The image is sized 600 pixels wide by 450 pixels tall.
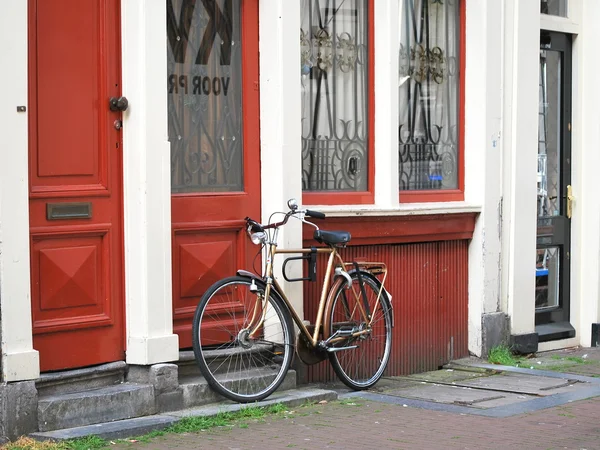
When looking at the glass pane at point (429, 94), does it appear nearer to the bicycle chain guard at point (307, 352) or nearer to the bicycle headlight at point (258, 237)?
the bicycle chain guard at point (307, 352)

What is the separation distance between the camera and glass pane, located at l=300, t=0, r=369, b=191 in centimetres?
890

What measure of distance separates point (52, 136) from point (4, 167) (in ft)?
1.74

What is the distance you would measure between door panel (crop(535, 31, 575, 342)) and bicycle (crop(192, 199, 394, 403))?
274 centimetres

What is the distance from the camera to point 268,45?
27.1ft

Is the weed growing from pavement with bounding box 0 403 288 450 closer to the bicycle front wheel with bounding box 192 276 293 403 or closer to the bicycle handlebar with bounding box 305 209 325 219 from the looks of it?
the bicycle front wheel with bounding box 192 276 293 403

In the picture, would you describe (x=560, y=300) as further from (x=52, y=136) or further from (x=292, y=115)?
(x=52, y=136)

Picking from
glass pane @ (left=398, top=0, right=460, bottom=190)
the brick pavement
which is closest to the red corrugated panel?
glass pane @ (left=398, top=0, right=460, bottom=190)

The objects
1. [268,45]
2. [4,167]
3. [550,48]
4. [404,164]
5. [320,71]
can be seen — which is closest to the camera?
[4,167]

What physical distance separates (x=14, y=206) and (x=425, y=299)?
413cm

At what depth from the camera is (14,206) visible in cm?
657

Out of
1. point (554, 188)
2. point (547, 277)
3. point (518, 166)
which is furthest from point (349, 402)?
point (554, 188)

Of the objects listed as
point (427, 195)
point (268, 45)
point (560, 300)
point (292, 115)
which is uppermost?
point (268, 45)

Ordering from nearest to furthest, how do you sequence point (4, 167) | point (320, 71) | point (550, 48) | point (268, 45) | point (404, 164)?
point (4, 167)
point (268, 45)
point (320, 71)
point (404, 164)
point (550, 48)

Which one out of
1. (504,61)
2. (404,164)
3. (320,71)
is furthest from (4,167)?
(504,61)
